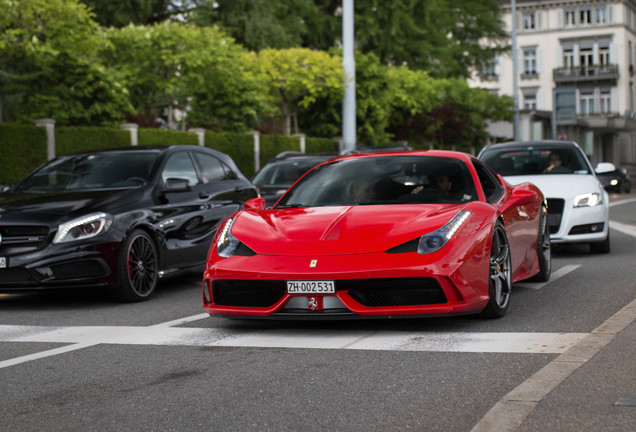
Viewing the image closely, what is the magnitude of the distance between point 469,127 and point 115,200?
4961 centimetres

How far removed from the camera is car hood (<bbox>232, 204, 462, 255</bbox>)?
6527 millimetres

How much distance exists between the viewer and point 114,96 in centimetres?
2969

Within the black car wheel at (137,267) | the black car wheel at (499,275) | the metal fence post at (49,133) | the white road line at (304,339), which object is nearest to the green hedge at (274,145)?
the metal fence post at (49,133)

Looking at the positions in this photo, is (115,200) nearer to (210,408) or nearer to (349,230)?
(349,230)

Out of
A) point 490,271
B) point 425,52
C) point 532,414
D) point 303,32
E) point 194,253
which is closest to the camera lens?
point 532,414

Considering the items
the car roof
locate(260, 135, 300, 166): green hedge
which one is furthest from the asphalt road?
locate(260, 135, 300, 166): green hedge

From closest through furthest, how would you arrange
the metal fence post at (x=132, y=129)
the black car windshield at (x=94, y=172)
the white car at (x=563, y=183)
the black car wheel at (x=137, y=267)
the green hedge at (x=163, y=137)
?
1. the black car wheel at (x=137, y=267)
2. the black car windshield at (x=94, y=172)
3. the white car at (x=563, y=183)
4. the metal fence post at (x=132, y=129)
5. the green hedge at (x=163, y=137)

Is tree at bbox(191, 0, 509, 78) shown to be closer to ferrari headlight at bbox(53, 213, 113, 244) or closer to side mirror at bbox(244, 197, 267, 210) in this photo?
ferrari headlight at bbox(53, 213, 113, 244)

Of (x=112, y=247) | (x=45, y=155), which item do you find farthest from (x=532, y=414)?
(x=45, y=155)

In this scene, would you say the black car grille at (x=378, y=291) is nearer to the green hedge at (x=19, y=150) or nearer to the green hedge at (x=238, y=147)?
the green hedge at (x=19, y=150)

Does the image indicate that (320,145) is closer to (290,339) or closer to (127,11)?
(127,11)

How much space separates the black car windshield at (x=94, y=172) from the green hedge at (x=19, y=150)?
14.0 metres

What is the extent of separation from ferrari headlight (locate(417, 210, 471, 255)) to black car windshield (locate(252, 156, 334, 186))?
31.6 feet

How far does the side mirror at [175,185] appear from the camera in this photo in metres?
9.62
